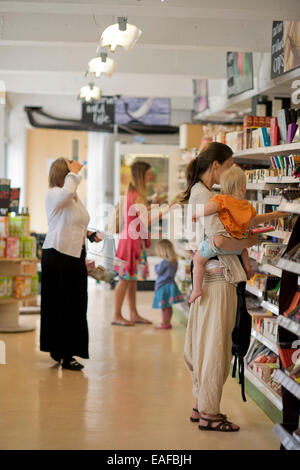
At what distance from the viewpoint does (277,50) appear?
5902 millimetres

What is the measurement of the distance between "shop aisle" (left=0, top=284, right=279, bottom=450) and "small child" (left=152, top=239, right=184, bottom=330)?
2.59 ft

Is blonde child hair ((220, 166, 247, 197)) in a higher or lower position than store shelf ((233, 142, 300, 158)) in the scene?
lower

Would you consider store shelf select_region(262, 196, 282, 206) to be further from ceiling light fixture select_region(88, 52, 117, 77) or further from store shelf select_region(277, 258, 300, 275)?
ceiling light fixture select_region(88, 52, 117, 77)

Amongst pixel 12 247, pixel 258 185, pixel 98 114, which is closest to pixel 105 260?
pixel 12 247

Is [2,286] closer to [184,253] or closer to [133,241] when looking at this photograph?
[133,241]

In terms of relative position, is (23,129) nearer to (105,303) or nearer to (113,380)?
(105,303)

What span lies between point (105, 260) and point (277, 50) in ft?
9.07

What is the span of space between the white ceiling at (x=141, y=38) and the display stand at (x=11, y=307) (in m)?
2.32

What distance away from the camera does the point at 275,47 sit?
19.6 feet

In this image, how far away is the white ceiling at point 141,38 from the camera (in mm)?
5152

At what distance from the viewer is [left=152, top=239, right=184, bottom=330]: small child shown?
7.91 meters

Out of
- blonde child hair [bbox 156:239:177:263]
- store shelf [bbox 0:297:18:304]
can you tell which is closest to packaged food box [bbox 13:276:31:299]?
store shelf [bbox 0:297:18:304]
